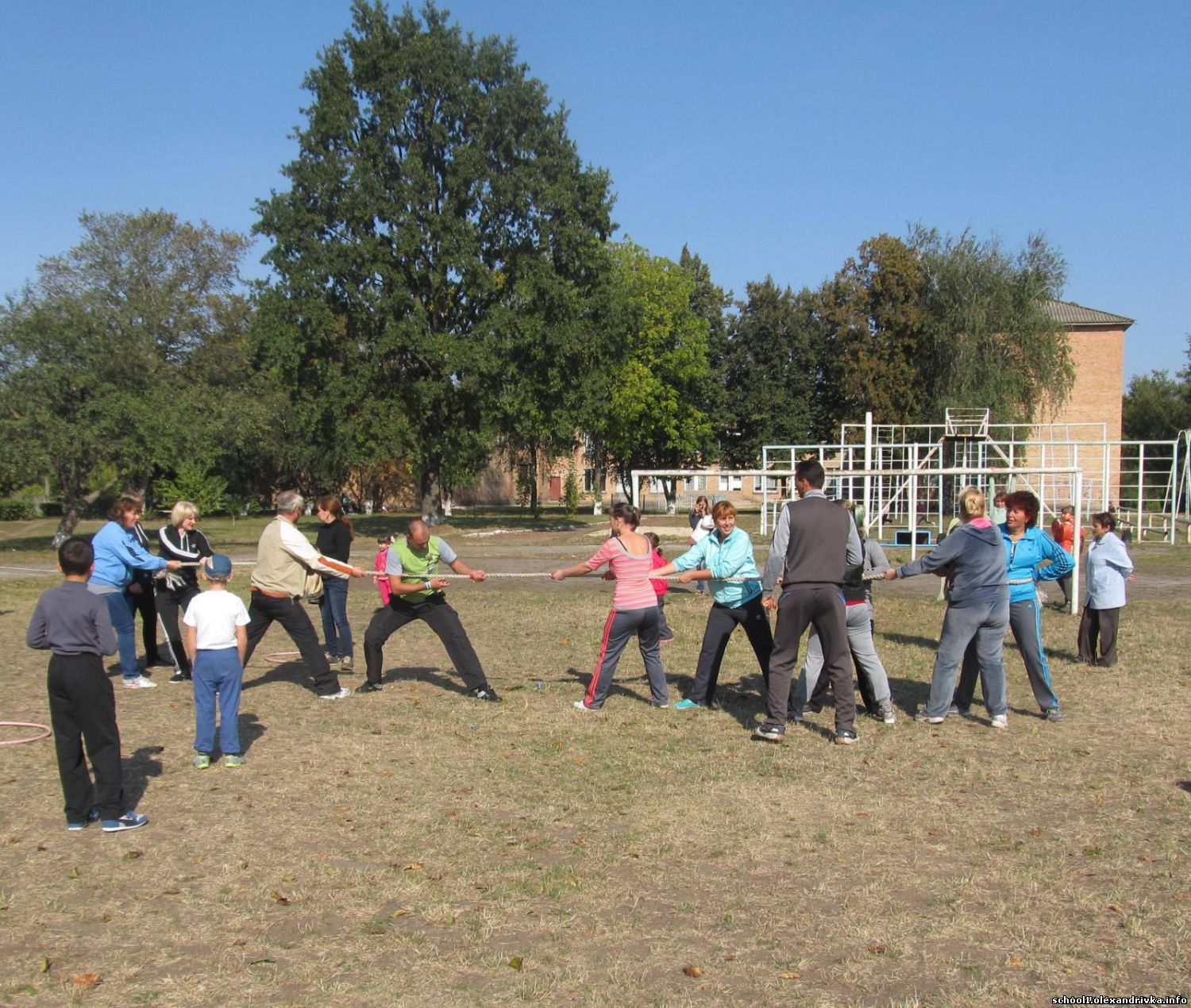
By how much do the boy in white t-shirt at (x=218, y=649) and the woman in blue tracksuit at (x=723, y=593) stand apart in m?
3.65

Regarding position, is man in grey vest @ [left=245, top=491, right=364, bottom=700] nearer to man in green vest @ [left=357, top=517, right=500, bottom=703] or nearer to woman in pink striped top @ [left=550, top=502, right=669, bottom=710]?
man in green vest @ [left=357, top=517, right=500, bottom=703]

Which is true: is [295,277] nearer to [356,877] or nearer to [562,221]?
[562,221]

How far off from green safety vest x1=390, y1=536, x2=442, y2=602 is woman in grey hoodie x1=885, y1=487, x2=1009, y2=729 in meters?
4.09

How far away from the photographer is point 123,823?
629 centimetres

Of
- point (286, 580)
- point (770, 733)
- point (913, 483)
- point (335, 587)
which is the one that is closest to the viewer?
point (770, 733)

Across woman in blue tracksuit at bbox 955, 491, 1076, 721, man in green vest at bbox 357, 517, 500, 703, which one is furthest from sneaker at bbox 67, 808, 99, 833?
woman in blue tracksuit at bbox 955, 491, 1076, 721

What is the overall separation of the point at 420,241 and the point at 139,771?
3144 centimetres

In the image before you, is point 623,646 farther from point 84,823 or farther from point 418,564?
point 84,823

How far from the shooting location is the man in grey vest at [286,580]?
961 cm

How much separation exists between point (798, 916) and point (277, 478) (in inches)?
2641

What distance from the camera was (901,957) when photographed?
455 cm

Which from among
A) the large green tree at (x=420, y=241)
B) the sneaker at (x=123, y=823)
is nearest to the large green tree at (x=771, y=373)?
the large green tree at (x=420, y=241)

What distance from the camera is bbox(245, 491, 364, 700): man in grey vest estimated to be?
9.61 metres

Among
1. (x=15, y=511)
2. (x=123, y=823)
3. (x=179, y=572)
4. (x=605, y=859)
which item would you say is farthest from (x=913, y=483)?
(x=15, y=511)
